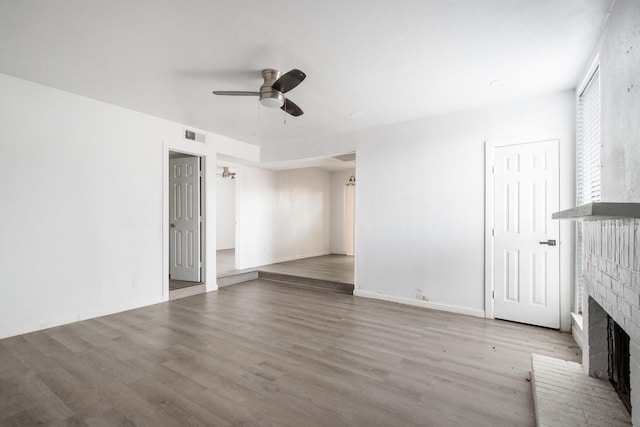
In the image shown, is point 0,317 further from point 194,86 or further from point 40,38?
point 194,86

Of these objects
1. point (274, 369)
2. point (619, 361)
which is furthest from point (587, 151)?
point (274, 369)

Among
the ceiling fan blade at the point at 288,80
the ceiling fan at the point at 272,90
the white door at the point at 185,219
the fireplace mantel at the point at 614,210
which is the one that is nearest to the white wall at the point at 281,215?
the white door at the point at 185,219

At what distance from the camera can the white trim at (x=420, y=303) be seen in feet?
13.3

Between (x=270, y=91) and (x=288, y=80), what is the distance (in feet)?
0.94

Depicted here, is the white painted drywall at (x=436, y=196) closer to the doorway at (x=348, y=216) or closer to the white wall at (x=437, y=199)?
the white wall at (x=437, y=199)

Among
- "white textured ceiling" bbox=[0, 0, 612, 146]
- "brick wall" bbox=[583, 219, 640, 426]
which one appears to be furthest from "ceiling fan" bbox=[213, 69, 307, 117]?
"brick wall" bbox=[583, 219, 640, 426]

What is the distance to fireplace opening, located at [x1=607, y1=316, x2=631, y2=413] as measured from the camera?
188cm

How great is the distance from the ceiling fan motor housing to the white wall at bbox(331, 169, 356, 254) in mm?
6503

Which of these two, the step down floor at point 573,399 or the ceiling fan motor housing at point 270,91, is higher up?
the ceiling fan motor housing at point 270,91

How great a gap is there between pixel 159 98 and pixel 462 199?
4087mm

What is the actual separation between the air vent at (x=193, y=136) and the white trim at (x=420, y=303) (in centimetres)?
360

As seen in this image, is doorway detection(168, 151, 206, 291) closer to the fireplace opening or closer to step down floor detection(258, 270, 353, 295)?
step down floor detection(258, 270, 353, 295)

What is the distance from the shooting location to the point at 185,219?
218 inches

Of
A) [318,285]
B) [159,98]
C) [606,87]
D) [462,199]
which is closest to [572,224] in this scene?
[462,199]
